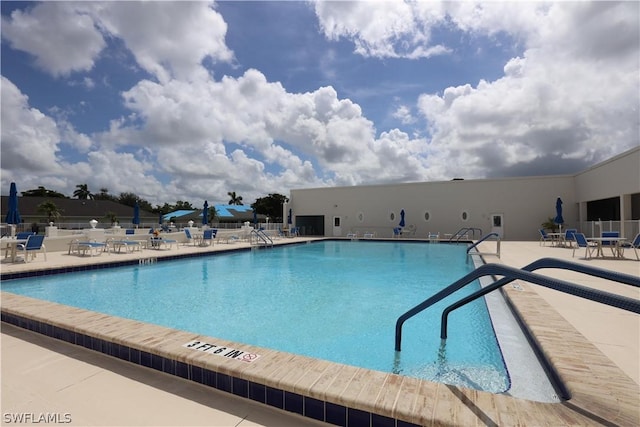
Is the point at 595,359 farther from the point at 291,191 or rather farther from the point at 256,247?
the point at 291,191

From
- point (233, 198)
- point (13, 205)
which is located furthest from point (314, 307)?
point (233, 198)

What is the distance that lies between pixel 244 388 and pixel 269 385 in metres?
0.24

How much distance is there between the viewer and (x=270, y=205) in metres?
51.3

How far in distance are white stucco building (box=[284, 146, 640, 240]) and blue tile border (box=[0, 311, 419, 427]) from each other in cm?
1556

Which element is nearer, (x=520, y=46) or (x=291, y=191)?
(x=520, y=46)

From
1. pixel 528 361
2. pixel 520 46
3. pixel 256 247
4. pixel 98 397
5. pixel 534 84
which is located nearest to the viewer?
pixel 98 397

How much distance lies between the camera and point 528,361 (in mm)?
2865

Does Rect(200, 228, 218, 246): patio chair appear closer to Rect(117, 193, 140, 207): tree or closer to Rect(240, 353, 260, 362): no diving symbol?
Rect(240, 353, 260, 362): no diving symbol

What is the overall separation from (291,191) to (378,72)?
1560cm

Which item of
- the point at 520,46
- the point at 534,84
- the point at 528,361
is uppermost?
the point at 534,84

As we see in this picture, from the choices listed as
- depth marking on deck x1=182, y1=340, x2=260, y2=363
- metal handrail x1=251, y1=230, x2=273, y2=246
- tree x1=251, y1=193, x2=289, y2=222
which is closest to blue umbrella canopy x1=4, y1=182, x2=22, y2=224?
metal handrail x1=251, y1=230, x2=273, y2=246

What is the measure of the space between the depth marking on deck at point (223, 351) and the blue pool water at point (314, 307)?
1.38m

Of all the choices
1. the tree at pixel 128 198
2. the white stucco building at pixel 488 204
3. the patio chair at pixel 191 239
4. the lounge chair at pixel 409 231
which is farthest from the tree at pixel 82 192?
the lounge chair at pixel 409 231

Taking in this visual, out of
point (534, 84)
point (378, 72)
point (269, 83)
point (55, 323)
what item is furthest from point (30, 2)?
point (534, 84)
